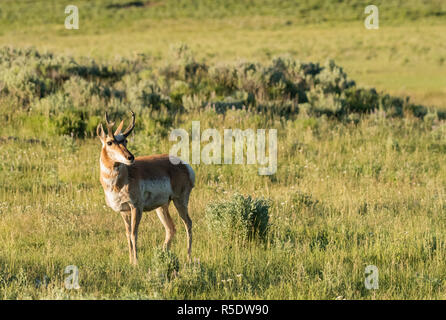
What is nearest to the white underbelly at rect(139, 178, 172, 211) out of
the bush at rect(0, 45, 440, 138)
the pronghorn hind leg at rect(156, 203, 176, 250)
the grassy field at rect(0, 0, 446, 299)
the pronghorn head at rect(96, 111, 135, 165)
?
the pronghorn hind leg at rect(156, 203, 176, 250)

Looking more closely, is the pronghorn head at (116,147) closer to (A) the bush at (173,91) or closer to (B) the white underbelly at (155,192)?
(B) the white underbelly at (155,192)

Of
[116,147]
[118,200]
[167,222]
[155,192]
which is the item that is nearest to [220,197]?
[167,222]

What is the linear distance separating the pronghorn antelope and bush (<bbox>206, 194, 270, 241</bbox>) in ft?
2.58

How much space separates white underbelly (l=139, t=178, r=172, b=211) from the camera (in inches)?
295

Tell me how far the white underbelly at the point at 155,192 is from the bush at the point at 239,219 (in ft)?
3.75

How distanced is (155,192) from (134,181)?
13.2 inches

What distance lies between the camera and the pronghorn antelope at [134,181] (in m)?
7.15

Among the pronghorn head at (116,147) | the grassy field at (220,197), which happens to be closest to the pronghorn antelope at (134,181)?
the pronghorn head at (116,147)

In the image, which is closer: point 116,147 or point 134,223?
point 116,147

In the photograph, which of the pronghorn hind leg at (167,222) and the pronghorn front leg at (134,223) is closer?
the pronghorn front leg at (134,223)

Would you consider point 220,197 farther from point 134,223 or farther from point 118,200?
point 118,200

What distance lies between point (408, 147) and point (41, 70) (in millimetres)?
11368

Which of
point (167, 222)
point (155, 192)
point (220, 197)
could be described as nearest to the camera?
point (155, 192)

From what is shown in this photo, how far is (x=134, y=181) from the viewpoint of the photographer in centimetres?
739
